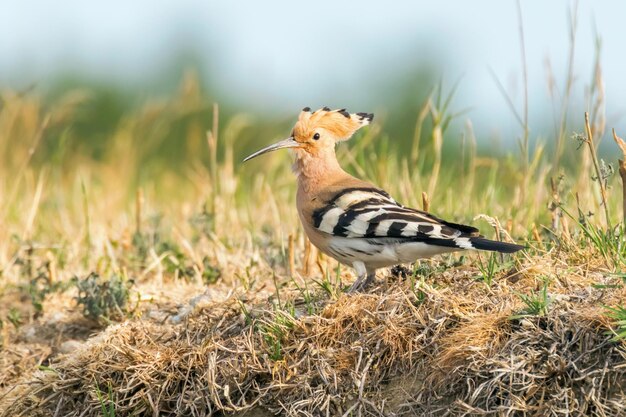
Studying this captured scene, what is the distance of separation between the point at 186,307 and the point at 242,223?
4.32ft

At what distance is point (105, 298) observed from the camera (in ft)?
15.1

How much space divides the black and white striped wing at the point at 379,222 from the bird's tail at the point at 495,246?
0.03 meters

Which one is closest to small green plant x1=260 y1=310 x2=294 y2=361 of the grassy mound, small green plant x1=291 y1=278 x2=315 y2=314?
the grassy mound

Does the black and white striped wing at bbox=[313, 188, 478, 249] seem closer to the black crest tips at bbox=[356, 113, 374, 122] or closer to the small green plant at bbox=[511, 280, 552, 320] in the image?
the small green plant at bbox=[511, 280, 552, 320]

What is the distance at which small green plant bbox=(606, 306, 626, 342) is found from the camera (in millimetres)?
3104

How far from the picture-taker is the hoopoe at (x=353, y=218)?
3.95m

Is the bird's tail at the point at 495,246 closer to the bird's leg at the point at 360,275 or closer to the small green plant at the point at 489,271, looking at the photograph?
the small green plant at the point at 489,271

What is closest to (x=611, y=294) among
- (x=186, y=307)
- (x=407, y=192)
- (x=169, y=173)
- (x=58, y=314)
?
(x=186, y=307)

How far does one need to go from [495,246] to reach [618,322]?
2.34 feet

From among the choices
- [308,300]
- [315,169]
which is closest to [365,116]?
[315,169]

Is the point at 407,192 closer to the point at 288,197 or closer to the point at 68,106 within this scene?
the point at 288,197

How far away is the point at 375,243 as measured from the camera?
4.13 metres

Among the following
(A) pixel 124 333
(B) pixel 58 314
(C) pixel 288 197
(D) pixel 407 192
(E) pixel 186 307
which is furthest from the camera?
(C) pixel 288 197

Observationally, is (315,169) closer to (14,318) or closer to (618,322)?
(14,318)
